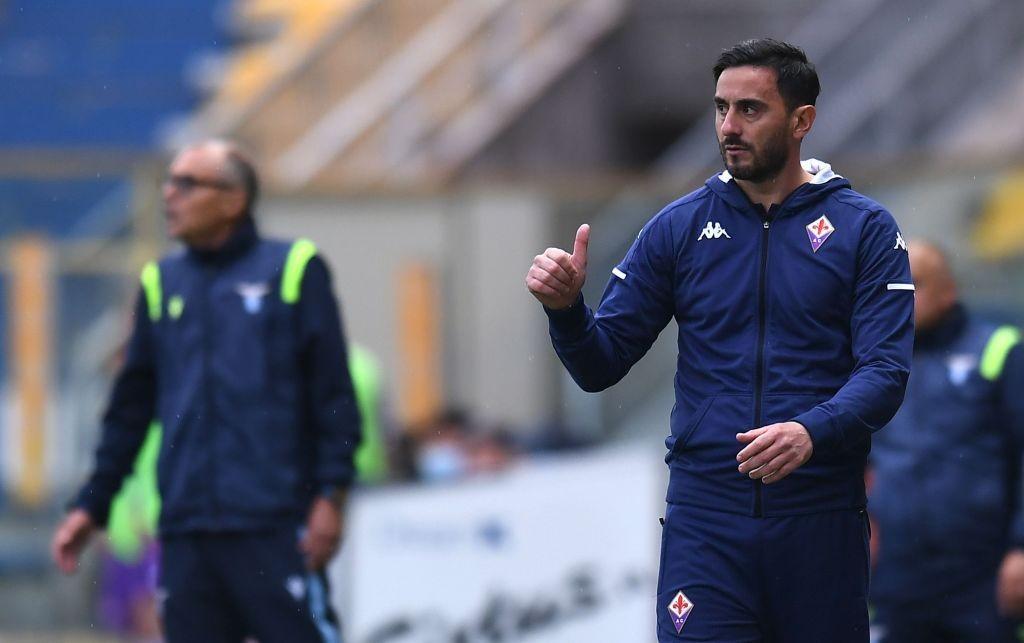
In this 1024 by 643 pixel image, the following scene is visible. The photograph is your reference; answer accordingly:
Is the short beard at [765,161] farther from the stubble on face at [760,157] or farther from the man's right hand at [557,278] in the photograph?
the man's right hand at [557,278]

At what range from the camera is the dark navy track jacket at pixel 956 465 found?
272 inches

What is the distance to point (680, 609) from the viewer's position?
16.0 feet

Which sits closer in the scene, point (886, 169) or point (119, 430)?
point (119, 430)

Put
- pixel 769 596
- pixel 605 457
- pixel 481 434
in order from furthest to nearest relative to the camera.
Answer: pixel 481 434
pixel 605 457
pixel 769 596

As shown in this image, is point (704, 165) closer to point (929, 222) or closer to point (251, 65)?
point (929, 222)

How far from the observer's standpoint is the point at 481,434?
11.7m

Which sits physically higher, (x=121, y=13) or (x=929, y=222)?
(x=121, y=13)

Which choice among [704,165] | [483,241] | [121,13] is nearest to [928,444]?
[483,241]

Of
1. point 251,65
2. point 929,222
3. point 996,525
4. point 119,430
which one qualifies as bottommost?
point 996,525

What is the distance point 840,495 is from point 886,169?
7483 mm

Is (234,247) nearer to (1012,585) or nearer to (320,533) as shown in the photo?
(320,533)

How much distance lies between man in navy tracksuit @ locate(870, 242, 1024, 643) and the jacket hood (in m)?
2.08

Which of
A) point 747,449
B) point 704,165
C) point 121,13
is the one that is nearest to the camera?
point 747,449

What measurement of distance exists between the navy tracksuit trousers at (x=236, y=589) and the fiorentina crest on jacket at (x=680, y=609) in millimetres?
1852
